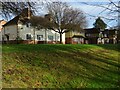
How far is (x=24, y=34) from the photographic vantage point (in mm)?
66562

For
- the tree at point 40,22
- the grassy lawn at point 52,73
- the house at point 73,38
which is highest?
the tree at point 40,22

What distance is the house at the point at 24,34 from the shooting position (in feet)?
214

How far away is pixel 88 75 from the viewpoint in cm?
1534

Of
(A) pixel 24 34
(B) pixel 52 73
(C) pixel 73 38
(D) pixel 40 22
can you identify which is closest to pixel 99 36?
(C) pixel 73 38

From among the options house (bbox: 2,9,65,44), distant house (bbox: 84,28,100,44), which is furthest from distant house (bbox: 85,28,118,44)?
house (bbox: 2,9,65,44)

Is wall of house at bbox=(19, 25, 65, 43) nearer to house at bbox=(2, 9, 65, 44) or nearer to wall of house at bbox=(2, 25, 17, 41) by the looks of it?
house at bbox=(2, 9, 65, 44)

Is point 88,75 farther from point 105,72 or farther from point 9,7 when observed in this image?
point 9,7

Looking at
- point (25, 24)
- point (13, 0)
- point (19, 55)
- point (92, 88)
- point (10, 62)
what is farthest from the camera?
point (25, 24)

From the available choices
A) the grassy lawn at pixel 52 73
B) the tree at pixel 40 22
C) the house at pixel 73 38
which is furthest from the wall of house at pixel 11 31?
the grassy lawn at pixel 52 73

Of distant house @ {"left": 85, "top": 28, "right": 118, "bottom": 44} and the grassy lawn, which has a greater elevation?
distant house @ {"left": 85, "top": 28, "right": 118, "bottom": 44}

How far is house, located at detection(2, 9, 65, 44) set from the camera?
6525cm

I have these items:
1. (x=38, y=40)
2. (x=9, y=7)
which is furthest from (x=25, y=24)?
(x=9, y=7)

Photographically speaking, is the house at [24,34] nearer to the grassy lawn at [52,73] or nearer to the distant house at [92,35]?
the distant house at [92,35]

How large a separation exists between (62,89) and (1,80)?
2.73 metres
